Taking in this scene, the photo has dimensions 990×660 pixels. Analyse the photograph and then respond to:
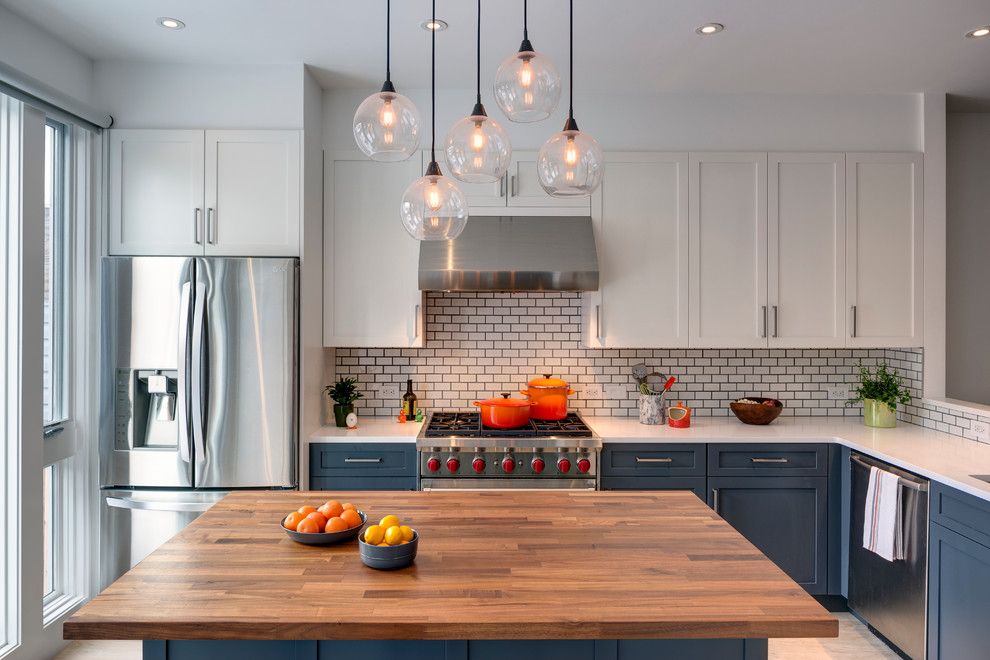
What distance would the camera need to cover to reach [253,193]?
357 cm

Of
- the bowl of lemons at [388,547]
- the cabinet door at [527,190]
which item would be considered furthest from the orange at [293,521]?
the cabinet door at [527,190]

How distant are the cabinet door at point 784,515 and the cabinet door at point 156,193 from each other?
3088 mm

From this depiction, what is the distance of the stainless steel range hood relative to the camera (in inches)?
147

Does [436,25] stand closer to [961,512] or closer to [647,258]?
[647,258]

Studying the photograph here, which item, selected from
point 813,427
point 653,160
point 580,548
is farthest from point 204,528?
point 813,427

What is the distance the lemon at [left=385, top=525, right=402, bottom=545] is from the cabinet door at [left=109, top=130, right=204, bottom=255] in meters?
2.30

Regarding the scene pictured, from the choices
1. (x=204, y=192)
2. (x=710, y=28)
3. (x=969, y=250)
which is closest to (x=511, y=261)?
(x=710, y=28)

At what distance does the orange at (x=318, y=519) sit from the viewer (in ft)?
6.70

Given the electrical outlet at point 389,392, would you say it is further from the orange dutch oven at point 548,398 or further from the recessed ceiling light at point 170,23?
the recessed ceiling light at point 170,23

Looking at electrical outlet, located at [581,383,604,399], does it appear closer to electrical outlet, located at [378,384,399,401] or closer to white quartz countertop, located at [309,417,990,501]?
white quartz countertop, located at [309,417,990,501]

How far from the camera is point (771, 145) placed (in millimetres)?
3998

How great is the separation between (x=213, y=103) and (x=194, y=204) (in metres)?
0.55

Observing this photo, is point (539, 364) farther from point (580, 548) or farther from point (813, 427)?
point (580, 548)

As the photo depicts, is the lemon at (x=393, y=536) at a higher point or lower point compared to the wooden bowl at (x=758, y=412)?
lower
